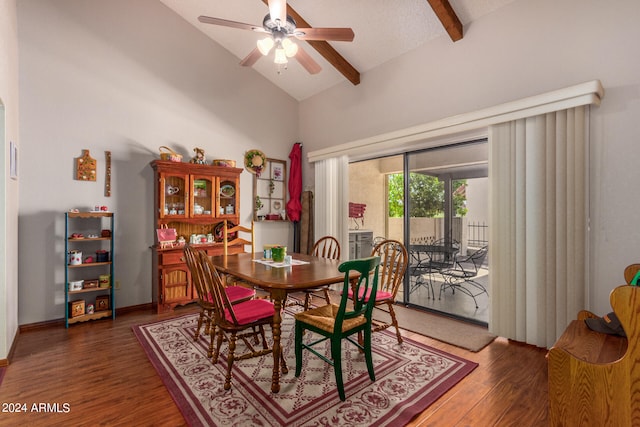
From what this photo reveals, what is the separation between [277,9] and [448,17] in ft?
5.93

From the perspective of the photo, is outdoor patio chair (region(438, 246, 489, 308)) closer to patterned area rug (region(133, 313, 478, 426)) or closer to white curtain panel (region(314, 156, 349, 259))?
patterned area rug (region(133, 313, 478, 426))

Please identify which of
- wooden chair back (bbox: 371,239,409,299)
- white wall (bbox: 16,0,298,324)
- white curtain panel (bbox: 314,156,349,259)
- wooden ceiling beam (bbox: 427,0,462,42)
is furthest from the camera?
white curtain panel (bbox: 314,156,349,259)

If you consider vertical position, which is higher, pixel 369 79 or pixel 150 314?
pixel 369 79

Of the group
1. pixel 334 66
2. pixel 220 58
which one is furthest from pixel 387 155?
pixel 220 58

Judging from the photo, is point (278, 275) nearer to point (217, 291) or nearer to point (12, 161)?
point (217, 291)

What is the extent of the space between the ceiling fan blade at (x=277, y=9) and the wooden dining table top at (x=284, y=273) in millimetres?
1895

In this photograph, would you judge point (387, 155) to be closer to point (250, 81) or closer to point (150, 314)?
point (250, 81)

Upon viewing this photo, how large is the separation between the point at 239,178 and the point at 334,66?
201 centimetres

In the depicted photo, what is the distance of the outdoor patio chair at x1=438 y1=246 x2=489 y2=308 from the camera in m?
3.48

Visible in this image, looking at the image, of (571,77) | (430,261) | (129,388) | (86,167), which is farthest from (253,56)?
(430,261)

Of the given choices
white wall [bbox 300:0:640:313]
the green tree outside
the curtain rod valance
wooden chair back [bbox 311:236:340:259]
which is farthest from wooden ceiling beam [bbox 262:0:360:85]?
wooden chair back [bbox 311:236:340:259]

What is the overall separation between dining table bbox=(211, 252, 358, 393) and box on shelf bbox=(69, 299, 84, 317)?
1649 millimetres

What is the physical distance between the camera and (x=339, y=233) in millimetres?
4531

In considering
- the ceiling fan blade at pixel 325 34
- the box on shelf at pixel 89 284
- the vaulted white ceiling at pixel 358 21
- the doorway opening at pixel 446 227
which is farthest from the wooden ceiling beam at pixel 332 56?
the box on shelf at pixel 89 284
